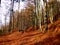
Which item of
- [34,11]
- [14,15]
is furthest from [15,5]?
[34,11]

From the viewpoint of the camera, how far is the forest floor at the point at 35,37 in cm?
320

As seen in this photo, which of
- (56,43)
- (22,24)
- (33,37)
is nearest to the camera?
(56,43)

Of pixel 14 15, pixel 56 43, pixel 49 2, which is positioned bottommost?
pixel 56 43

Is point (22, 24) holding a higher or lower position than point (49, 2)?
lower

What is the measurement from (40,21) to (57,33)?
0.43 meters

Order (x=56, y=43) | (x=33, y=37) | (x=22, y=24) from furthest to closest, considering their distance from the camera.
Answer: (x=22, y=24), (x=33, y=37), (x=56, y=43)

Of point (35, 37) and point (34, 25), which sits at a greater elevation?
point (34, 25)

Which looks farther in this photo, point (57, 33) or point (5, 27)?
point (5, 27)

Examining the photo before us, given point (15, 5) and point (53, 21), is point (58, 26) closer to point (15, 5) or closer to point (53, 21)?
point (53, 21)

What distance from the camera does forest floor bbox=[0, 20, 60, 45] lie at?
3203 mm

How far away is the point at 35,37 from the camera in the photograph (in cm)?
335

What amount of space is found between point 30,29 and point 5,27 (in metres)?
0.54

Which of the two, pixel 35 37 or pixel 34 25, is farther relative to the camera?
pixel 34 25

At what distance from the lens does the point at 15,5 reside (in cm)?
371
